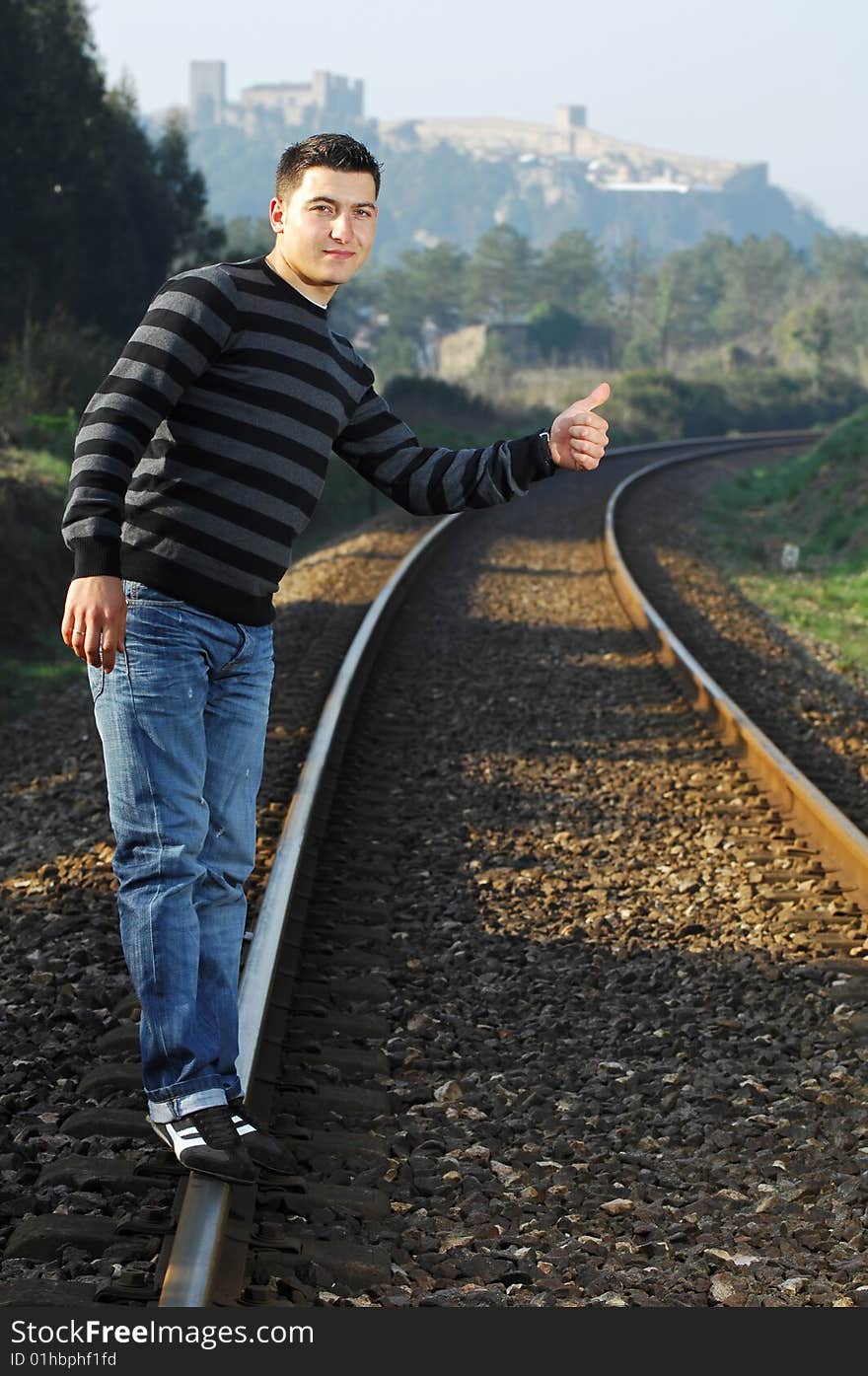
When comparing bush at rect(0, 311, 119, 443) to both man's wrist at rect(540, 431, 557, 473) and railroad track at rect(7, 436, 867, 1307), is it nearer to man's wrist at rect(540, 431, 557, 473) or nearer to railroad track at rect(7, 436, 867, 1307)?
railroad track at rect(7, 436, 867, 1307)

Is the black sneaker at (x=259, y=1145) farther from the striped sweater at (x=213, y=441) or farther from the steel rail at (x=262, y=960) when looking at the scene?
the striped sweater at (x=213, y=441)

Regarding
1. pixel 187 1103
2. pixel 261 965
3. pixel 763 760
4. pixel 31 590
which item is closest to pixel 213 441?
pixel 187 1103

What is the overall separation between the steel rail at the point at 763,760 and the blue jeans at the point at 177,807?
2905mm

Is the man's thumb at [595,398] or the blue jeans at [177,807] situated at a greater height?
the man's thumb at [595,398]

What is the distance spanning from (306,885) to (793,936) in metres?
1.63

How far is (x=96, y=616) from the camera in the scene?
3041 mm

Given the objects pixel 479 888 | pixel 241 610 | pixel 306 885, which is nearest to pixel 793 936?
pixel 479 888

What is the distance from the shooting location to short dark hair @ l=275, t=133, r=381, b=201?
3.32 m

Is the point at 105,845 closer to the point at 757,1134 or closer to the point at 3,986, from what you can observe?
the point at 3,986

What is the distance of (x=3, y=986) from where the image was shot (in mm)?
4664

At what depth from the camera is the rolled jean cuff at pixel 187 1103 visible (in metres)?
3.40

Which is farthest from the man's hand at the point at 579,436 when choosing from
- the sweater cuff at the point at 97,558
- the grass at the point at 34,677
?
the grass at the point at 34,677

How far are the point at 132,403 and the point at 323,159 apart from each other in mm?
676

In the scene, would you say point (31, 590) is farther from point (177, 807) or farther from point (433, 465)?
point (177, 807)
